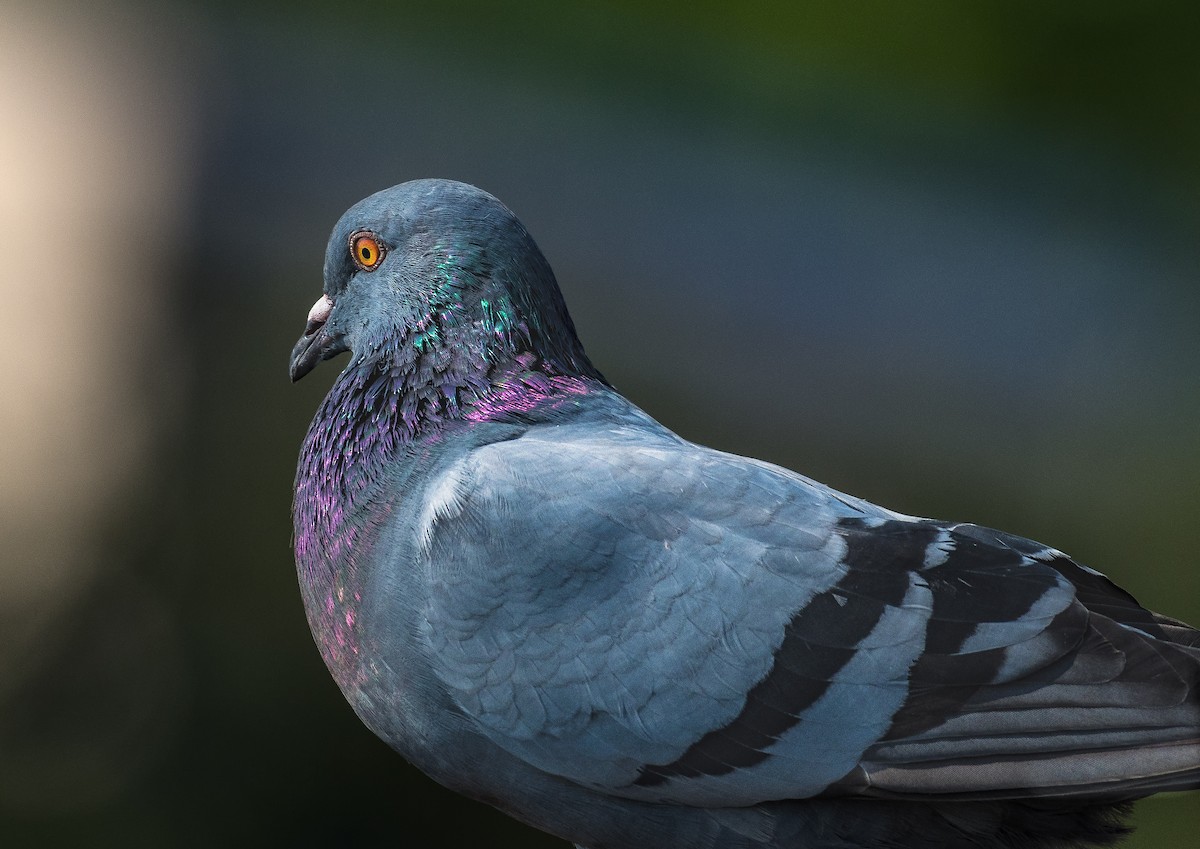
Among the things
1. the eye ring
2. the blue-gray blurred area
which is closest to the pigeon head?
the eye ring

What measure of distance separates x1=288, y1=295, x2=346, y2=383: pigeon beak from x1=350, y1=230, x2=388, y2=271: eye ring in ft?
0.38

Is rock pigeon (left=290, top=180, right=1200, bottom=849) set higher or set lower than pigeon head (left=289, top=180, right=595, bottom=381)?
lower

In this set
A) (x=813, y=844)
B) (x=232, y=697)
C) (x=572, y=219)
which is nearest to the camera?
A: (x=813, y=844)

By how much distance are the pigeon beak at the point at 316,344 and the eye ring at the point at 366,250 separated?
12 cm

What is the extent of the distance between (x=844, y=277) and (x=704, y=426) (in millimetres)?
760

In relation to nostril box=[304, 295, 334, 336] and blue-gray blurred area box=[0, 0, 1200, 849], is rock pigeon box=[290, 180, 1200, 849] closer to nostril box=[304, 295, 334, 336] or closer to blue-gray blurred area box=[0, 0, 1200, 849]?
nostril box=[304, 295, 334, 336]

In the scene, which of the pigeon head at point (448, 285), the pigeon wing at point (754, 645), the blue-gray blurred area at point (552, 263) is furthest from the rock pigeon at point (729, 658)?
the blue-gray blurred area at point (552, 263)

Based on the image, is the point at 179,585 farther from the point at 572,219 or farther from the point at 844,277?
the point at 844,277

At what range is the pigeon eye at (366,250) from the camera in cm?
195

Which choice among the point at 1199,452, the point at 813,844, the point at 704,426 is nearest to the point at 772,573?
the point at 813,844

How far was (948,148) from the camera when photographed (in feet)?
13.5

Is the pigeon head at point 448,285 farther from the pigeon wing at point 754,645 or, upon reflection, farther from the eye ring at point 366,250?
the pigeon wing at point 754,645

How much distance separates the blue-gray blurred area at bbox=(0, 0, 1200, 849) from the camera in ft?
12.2

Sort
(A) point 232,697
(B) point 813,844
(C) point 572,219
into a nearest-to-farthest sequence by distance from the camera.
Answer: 1. (B) point 813,844
2. (A) point 232,697
3. (C) point 572,219
